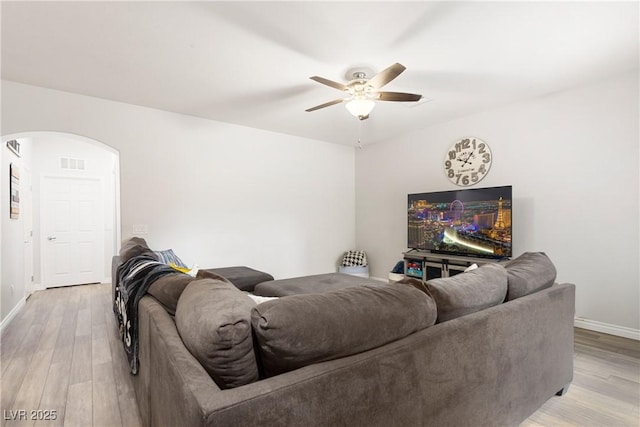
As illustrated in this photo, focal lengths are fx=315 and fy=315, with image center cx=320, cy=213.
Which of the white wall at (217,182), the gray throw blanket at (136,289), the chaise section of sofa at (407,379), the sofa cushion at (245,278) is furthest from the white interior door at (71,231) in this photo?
the chaise section of sofa at (407,379)

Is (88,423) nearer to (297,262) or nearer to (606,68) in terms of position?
(297,262)

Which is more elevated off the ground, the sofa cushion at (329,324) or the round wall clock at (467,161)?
the round wall clock at (467,161)

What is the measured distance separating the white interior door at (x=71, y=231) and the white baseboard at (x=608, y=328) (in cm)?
720

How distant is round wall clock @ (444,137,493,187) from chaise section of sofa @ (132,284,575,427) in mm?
2504

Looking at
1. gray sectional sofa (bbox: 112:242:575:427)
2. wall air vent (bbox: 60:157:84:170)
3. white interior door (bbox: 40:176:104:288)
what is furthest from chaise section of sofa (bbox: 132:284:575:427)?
wall air vent (bbox: 60:157:84:170)

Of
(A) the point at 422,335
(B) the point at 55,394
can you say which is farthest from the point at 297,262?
(A) the point at 422,335

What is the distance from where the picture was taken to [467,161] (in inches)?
168

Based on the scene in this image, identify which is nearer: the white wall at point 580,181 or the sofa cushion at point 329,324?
the sofa cushion at point 329,324

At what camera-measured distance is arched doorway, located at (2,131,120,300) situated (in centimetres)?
527

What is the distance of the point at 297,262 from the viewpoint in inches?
209

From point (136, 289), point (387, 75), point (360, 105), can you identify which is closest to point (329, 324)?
point (136, 289)

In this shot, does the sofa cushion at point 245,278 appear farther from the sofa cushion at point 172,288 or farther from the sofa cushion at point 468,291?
the sofa cushion at point 468,291

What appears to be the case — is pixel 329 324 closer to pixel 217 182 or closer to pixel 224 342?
pixel 224 342

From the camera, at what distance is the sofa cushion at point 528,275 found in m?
1.68
